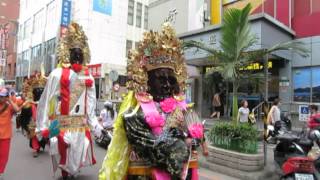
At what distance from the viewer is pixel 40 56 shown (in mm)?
40312

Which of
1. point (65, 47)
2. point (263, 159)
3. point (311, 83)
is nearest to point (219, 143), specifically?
point (263, 159)

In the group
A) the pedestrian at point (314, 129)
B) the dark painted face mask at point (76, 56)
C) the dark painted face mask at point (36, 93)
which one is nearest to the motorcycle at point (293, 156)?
the pedestrian at point (314, 129)

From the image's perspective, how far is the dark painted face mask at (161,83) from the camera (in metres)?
3.21

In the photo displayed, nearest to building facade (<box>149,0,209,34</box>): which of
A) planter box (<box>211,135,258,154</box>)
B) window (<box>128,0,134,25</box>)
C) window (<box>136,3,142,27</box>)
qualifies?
window (<box>128,0,134,25</box>)

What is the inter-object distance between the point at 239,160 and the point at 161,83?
4.53 m

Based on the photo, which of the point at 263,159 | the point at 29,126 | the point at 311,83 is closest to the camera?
the point at 263,159

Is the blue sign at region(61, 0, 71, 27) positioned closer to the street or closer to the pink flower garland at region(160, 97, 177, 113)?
the street

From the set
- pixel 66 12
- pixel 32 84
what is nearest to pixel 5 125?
pixel 32 84

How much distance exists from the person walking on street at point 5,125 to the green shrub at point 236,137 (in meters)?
4.17

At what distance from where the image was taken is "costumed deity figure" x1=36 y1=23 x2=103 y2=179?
5.84 m

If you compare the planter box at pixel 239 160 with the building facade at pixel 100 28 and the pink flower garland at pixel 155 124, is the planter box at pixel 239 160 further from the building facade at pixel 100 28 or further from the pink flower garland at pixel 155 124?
the building facade at pixel 100 28

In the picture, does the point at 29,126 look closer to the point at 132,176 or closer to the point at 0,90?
the point at 0,90

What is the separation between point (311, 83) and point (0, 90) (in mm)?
12863

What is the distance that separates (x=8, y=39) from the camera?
5959 centimetres
